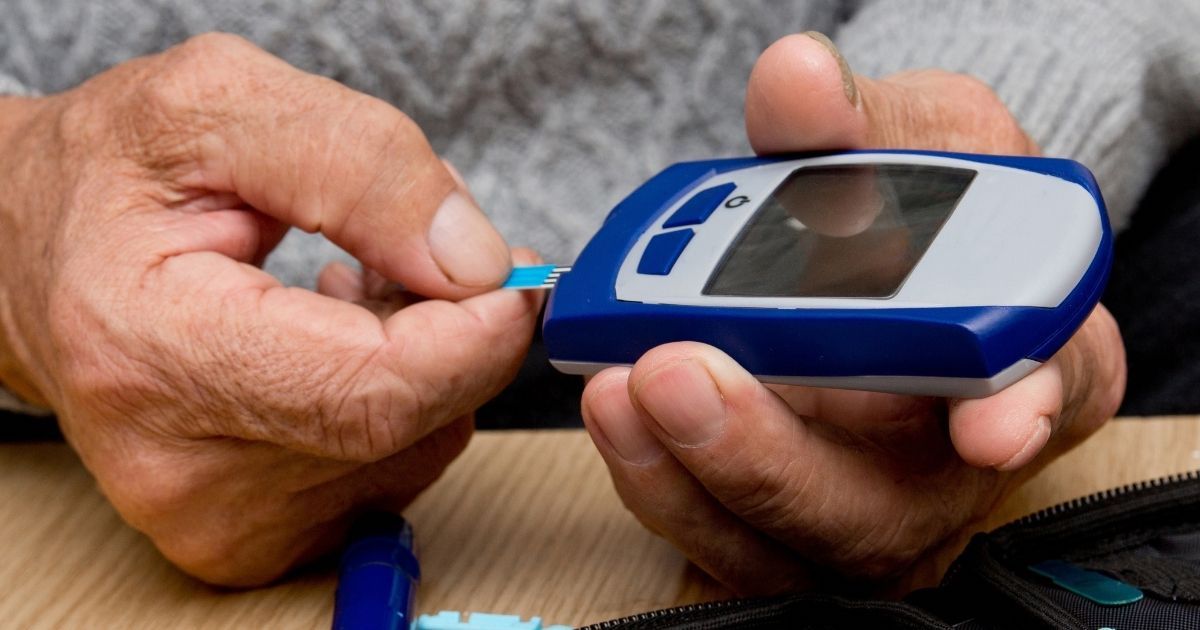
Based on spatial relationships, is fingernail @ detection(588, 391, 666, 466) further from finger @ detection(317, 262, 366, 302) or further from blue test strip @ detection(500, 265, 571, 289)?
finger @ detection(317, 262, 366, 302)

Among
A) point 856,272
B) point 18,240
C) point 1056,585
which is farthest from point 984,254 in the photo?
point 18,240

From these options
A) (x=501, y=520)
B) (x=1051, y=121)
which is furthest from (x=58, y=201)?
(x=1051, y=121)

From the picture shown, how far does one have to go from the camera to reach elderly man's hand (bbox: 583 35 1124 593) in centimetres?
41

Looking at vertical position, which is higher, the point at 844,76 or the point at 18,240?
the point at 844,76

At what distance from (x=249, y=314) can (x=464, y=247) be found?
0.10 metres

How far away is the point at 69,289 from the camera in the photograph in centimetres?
54

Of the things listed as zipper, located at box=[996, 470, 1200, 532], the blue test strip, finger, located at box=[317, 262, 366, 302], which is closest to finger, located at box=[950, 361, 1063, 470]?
zipper, located at box=[996, 470, 1200, 532]

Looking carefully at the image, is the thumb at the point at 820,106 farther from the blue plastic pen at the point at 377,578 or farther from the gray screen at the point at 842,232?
the blue plastic pen at the point at 377,578

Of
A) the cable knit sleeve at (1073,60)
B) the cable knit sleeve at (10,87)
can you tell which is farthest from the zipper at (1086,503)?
the cable knit sleeve at (10,87)

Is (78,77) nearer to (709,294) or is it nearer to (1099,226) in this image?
(709,294)

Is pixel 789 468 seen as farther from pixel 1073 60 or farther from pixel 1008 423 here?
pixel 1073 60

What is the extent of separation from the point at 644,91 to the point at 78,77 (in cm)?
38

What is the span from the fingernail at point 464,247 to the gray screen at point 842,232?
0.44 feet

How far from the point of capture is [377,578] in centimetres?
50
